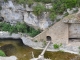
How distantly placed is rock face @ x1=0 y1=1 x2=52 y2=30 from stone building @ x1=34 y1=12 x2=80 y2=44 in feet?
4.87

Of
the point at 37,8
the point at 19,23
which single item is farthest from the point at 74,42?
the point at 19,23

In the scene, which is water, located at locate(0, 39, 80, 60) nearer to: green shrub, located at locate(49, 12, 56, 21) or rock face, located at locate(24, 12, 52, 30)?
rock face, located at locate(24, 12, 52, 30)

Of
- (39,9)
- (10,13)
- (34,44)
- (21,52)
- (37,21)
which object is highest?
(39,9)

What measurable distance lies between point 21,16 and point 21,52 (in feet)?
22.9

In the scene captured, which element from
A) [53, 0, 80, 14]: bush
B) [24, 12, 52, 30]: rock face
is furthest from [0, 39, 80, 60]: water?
[53, 0, 80, 14]: bush

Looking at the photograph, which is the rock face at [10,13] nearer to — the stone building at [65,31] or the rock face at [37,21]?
the rock face at [37,21]

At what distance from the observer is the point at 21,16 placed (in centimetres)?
3662

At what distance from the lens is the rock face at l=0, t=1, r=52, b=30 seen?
33.8m

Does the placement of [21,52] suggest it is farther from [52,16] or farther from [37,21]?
[52,16]

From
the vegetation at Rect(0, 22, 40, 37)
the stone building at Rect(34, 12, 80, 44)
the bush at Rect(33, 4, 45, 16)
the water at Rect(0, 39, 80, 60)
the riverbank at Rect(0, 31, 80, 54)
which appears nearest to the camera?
the water at Rect(0, 39, 80, 60)

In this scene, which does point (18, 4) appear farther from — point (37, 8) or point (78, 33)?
point (78, 33)

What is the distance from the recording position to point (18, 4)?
116ft

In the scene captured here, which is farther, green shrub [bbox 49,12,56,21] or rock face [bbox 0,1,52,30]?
rock face [bbox 0,1,52,30]

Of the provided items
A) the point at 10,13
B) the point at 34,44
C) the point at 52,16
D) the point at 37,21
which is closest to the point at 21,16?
the point at 10,13
